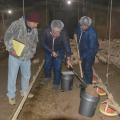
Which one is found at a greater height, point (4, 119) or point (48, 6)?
point (48, 6)

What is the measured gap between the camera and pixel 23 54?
19.2 ft

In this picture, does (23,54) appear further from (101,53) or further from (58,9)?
(58,9)

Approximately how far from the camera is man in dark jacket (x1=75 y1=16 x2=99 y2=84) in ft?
23.0

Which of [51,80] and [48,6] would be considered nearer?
[51,80]

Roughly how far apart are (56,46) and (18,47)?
6.26ft

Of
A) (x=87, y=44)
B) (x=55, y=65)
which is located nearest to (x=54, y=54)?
(x=55, y=65)

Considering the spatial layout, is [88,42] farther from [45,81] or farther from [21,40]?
[21,40]

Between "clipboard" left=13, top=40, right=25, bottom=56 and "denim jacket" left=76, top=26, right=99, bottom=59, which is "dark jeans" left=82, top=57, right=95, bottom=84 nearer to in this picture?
"denim jacket" left=76, top=26, right=99, bottom=59

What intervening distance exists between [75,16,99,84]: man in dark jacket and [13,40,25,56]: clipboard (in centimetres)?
192

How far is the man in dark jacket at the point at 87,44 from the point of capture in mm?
6996

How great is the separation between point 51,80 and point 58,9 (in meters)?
10.4

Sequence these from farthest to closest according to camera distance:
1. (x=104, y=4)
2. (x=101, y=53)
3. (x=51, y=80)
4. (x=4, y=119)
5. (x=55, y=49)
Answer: (x=104, y=4), (x=101, y=53), (x=51, y=80), (x=55, y=49), (x=4, y=119)

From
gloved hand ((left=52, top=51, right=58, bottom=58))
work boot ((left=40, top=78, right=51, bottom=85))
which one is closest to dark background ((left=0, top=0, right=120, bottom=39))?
work boot ((left=40, top=78, right=51, bottom=85))

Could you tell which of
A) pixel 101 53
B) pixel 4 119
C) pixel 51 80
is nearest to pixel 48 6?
pixel 101 53
